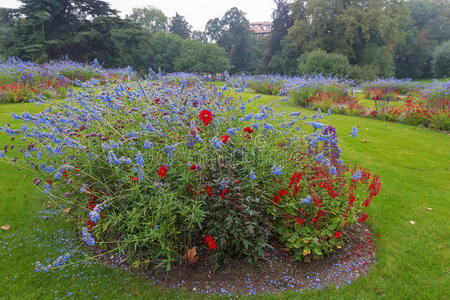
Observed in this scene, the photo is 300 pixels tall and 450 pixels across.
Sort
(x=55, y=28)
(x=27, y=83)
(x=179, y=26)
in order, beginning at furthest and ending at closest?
(x=179, y=26) < (x=55, y=28) < (x=27, y=83)

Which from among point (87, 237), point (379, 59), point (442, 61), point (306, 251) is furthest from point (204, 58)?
Result: point (87, 237)

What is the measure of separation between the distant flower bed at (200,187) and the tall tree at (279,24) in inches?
1619

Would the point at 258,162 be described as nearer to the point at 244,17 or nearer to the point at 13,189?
the point at 13,189

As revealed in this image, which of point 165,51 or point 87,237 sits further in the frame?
point 165,51

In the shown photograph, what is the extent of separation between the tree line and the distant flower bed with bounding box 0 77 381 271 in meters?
17.8

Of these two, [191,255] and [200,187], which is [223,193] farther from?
[191,255]

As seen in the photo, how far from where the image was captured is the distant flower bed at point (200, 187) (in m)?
2.26

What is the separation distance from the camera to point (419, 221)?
3.43 meters

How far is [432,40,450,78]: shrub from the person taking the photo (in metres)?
33.4

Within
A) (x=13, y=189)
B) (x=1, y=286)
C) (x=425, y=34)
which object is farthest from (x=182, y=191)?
(x=425, y=34)

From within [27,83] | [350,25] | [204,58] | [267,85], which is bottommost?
[27,83]

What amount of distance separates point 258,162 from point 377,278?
5.27ft

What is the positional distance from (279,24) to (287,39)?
4393 millimetres

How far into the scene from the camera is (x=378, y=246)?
2.96m
